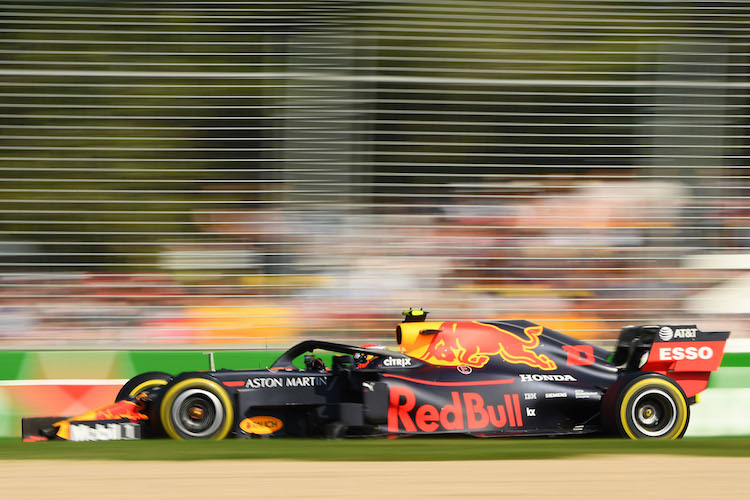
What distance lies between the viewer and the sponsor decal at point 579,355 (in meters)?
7.12

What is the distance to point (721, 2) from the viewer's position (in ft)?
33.1

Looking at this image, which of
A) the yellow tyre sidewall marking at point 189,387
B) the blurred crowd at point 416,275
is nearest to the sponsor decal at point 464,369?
the yellow tyre sidewall marking at point 189,387

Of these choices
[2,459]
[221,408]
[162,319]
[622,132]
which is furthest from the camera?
[622,132]

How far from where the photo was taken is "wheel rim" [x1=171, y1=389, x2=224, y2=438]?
6438 mm

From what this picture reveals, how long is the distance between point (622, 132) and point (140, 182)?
4748mm

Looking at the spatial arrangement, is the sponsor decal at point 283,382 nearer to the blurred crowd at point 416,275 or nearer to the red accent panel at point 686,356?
the blurred crowd at point 416,275

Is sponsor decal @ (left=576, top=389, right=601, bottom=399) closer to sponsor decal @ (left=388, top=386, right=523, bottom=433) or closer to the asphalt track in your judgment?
sponsor decal @ (left=388, top=386, right=523, bottom=433)

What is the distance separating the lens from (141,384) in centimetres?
745

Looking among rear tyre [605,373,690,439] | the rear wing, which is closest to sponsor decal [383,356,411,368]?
rear tyre [605,373,690,439]

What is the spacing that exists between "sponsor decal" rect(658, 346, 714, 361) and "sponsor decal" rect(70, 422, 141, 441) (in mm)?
3791

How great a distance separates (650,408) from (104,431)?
12.3ft

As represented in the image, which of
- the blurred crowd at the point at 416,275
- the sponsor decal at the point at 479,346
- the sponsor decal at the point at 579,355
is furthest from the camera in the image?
the blurred crowd at the point at 416,275

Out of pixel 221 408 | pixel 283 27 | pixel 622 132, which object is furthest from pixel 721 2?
pixel 221 408

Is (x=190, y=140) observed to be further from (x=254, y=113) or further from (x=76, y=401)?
(x=76, y=401)
